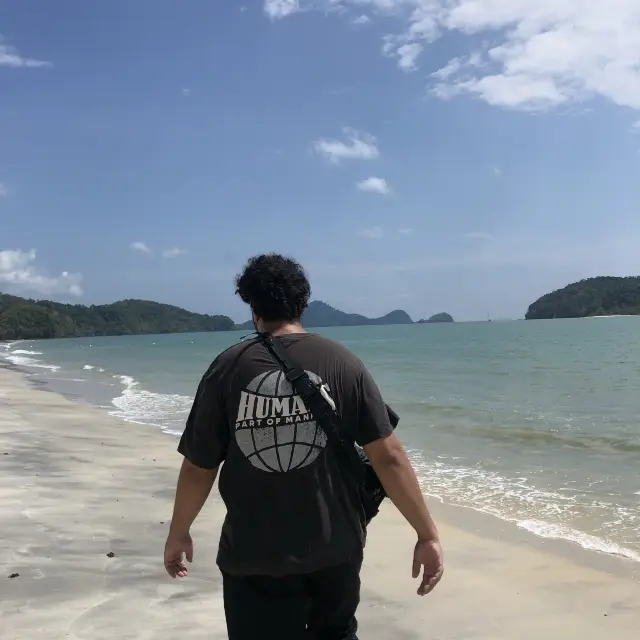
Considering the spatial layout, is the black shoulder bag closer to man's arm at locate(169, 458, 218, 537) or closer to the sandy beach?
man's arm at locate(169, 458, 218, 537)

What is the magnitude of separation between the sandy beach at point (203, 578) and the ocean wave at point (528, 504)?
1.00ft

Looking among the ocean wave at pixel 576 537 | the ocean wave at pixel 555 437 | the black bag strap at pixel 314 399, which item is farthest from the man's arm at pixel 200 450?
the ocean wave at pixel 555 437

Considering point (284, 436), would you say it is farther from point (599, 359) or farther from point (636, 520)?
point (599, 359)

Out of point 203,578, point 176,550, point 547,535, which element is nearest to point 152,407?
point 547,535

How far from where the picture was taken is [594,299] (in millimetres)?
176625

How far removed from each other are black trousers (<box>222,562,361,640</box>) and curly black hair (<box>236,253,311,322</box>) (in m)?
A: 0.92

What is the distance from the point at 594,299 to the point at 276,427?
619 ft

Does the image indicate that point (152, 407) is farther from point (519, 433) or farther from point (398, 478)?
point (398, 478)

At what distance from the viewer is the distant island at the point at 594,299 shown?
553ft

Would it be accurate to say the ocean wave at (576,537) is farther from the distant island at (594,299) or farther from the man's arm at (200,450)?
the distant island at (594,299)

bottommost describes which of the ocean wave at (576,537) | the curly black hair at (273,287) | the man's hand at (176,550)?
the ocean wave at (576,537)

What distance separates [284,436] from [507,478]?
828 centimetres

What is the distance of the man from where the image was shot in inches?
89.3

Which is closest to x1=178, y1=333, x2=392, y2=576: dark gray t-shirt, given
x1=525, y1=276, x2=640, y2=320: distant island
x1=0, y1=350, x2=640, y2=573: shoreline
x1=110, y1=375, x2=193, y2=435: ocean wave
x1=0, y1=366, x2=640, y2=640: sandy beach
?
x1=0, y1=366, x2=640, y2=640: sandy beach
